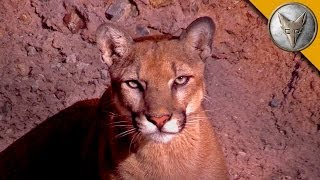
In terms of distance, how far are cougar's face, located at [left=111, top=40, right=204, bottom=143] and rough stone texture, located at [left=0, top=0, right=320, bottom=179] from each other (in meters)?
0.97

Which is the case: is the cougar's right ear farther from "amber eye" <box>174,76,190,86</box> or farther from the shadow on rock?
the shadow on rock

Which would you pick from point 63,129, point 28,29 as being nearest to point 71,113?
point 63,129

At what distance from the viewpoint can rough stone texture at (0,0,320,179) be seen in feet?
11.2

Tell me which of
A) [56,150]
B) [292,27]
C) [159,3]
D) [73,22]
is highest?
[292,27]

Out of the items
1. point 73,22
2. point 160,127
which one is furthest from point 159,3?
point 160,127

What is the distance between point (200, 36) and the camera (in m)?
2.53

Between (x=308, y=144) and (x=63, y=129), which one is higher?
(x=308, y=144)

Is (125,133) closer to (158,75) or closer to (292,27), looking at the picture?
(158,75)

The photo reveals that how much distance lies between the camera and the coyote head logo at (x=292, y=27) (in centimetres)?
305

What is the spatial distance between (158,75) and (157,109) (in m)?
0.15

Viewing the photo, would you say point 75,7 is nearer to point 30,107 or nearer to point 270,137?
point 30,107

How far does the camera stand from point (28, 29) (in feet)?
11.3

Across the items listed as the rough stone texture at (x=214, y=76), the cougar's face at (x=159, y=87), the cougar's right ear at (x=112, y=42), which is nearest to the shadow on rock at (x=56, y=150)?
the rough stone texture at (x=214, y=76)

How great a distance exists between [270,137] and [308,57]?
507 millimetres
